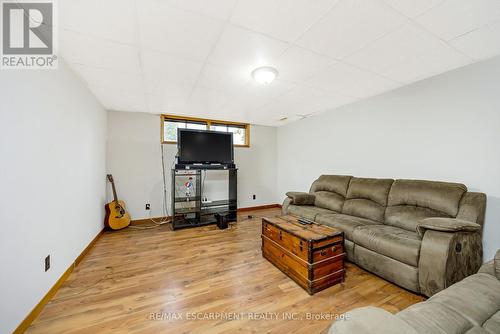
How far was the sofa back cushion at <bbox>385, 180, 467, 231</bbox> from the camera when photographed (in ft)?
6.53

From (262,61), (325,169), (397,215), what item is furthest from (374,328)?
(325,169)

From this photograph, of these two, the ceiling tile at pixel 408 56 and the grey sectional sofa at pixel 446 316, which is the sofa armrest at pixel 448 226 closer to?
the grey sectional sofa at pixel 446 316

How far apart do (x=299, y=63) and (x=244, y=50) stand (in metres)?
0.66

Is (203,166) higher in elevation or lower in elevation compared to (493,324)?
higher

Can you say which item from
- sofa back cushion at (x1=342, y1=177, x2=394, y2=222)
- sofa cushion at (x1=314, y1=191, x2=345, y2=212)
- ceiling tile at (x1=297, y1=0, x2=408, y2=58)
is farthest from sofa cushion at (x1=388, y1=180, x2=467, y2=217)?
ceiling tile at (x1=297, y1=0, x2=408, y2=58)

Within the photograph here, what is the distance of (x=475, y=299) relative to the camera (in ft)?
3.22

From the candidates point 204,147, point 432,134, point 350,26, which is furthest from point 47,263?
point 432,134

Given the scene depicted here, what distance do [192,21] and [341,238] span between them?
239 centimetres

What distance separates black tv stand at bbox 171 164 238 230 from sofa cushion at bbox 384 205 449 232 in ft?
8.69

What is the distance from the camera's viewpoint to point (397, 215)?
2.27 meters

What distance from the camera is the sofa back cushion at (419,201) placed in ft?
6.53

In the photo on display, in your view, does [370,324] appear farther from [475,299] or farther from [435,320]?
[475,299]

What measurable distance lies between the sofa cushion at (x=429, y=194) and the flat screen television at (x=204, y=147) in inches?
115

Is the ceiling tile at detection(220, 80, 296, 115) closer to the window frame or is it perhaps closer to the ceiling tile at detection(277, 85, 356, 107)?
the ceiling tile at detection(277, 85, 356, 107)
